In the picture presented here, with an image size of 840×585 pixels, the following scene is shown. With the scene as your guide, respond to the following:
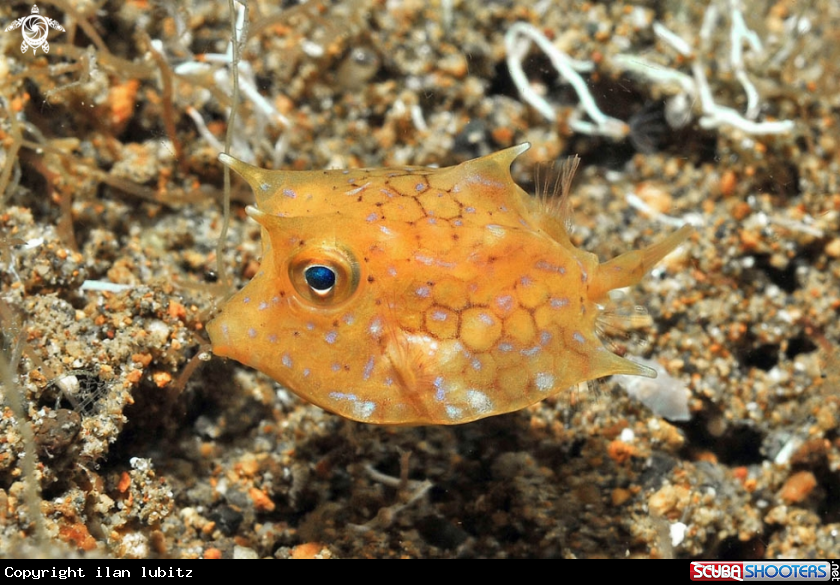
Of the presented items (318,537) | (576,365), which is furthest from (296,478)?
(576,365)

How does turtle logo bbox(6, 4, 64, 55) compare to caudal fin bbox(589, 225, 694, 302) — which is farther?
turtle logo bbox(6, 4, 64, 55)

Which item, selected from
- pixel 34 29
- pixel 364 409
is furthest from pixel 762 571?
pixel 34 29

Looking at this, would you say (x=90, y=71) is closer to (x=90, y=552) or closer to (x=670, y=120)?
(x=90, y=552)

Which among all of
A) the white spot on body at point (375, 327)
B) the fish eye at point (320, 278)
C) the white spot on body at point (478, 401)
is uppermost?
the fish eye at point (320, 278)

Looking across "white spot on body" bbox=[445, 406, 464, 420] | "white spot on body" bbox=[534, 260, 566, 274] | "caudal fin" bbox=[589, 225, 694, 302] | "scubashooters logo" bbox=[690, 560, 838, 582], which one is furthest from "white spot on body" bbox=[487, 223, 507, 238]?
"scubashooters logo" bbox=[690, 560, 838, 582]

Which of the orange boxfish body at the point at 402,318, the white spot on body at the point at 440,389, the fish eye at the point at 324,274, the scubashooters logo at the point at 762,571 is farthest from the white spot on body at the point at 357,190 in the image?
the scubashooters logo at the point at 762,571

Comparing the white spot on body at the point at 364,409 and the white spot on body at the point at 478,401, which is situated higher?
the white spot on body at the point at 478,401

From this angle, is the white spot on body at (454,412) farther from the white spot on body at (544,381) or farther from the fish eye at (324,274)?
the fish eye at (324,274)

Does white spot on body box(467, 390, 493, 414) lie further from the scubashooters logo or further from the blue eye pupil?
the scubashooters logo
